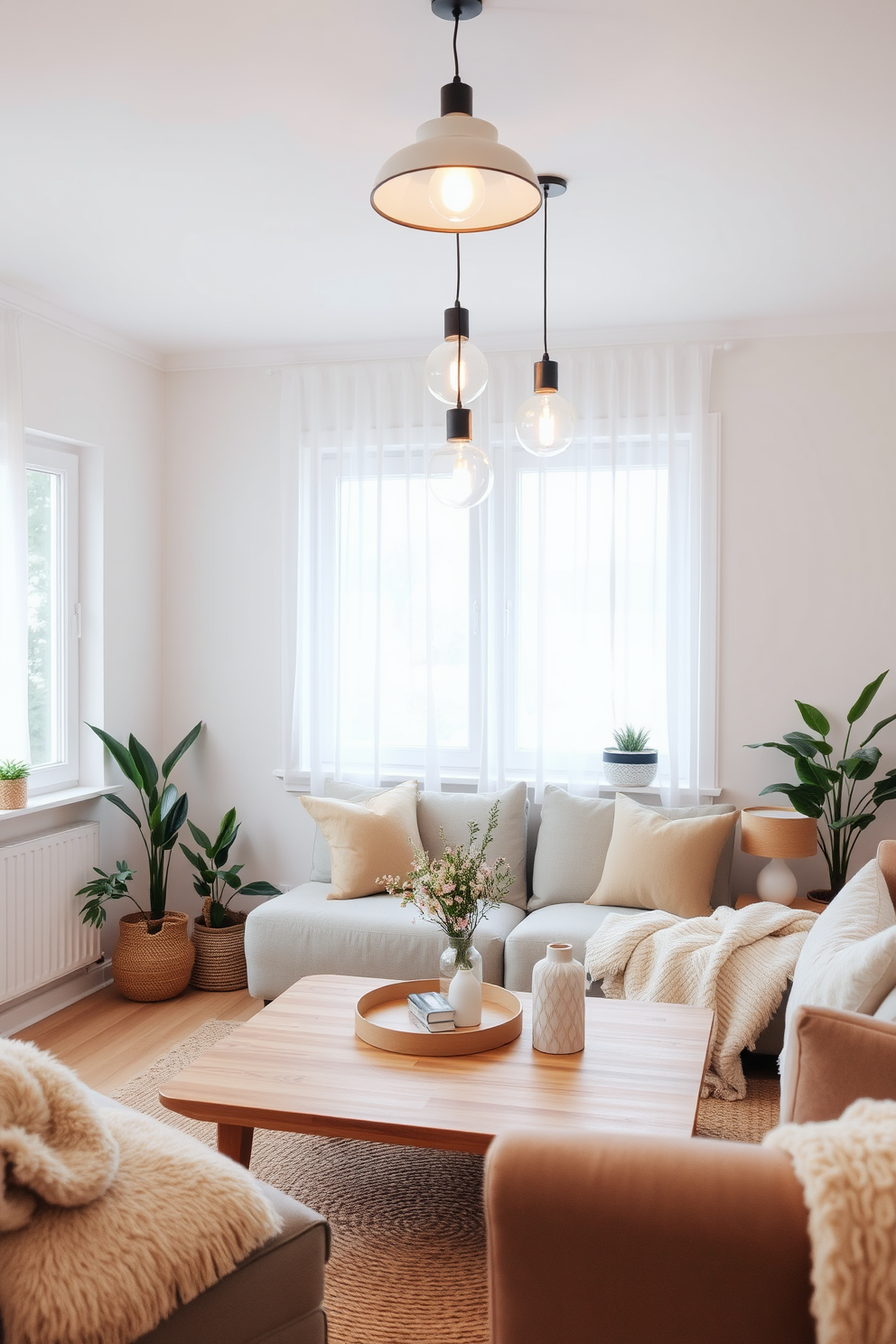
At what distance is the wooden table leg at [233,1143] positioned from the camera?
8.09ft

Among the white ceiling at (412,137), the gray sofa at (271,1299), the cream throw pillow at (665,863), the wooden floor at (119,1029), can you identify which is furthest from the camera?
the cream throw pillow at (665,863)

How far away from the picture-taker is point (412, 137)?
2646mm

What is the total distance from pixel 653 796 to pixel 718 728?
1.29 feet

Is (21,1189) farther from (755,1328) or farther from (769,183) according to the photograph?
(769,183)

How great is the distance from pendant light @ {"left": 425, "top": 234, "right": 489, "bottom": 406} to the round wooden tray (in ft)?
5.21

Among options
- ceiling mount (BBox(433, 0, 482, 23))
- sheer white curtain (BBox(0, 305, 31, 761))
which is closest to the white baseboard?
sheer white curtain (BBox(0, 305, 31, 761))

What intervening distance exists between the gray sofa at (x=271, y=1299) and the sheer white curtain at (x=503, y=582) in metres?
2.78

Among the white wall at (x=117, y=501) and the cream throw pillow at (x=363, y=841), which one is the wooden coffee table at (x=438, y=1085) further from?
the white wall at (x=117, y=501)

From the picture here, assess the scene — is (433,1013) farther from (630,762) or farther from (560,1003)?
(630,762)

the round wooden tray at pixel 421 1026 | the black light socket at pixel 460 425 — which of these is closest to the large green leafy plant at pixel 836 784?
the round wooden tray at pixel 421 1026

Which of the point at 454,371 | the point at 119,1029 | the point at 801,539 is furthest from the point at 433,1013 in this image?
the point at 801,539

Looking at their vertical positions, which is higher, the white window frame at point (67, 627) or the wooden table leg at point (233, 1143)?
the white window frame at point (67, 627)

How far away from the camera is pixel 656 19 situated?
6.87 feet

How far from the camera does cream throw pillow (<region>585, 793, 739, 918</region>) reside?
12.5 ft
